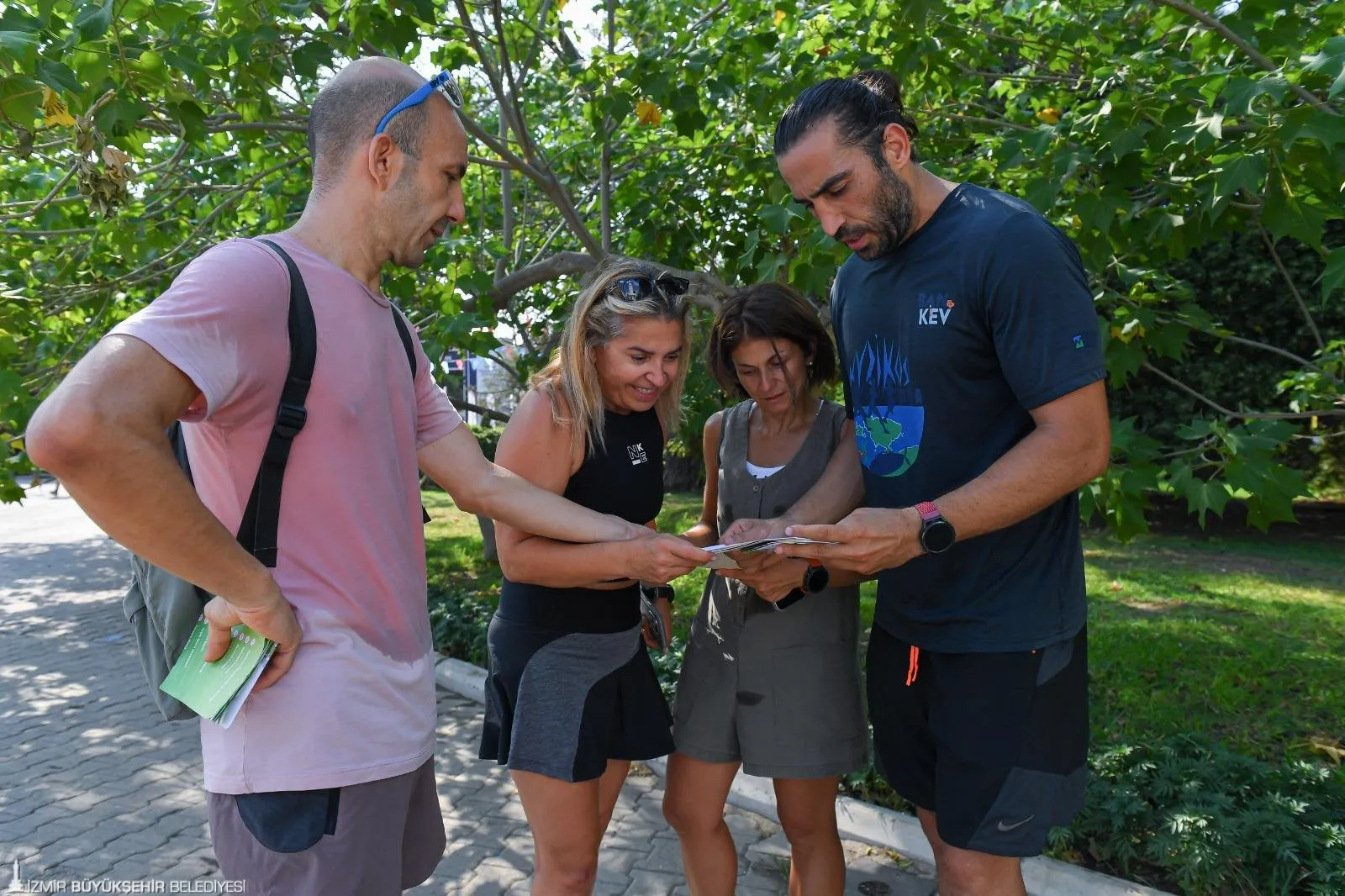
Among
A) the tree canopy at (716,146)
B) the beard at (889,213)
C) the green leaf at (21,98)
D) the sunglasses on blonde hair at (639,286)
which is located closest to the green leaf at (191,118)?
the tree canopy at (716,146)

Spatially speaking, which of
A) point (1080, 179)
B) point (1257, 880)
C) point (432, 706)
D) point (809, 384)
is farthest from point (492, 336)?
point (1257, 880)

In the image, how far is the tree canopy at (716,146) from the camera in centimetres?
361

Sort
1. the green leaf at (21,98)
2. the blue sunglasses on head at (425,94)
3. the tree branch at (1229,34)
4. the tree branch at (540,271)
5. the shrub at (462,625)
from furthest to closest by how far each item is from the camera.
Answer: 1. the shrub at (462,625)
2. the tree branch at (540,271)
3. the tree branch at (1229,34)
4. the green leaf at (21,98)
5. the blue sunglasses on head at (425,94)

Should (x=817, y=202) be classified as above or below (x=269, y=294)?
above

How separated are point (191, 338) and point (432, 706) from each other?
0.82m

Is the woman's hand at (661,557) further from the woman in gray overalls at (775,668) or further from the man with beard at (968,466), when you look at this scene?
the woman in gray overalls at (775,668)

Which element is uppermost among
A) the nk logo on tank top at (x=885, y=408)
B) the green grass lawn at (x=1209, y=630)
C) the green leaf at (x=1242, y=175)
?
the green leaf at (x=1242, y=175)

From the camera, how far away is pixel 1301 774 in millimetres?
4059

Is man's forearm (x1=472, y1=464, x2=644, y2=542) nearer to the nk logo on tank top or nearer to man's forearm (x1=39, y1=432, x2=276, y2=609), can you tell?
the nk logo on tank top

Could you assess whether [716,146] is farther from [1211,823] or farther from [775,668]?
[1211,823]

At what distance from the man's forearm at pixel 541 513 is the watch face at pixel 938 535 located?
82 centimetres

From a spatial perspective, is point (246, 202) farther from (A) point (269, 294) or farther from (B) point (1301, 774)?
(B) point (1301, 774)

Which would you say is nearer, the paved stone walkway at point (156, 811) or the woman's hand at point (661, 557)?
A: the woman's hand at point (661, 557)

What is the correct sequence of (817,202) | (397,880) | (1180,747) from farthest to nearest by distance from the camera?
(1180,747), (817,202), (397,880)
